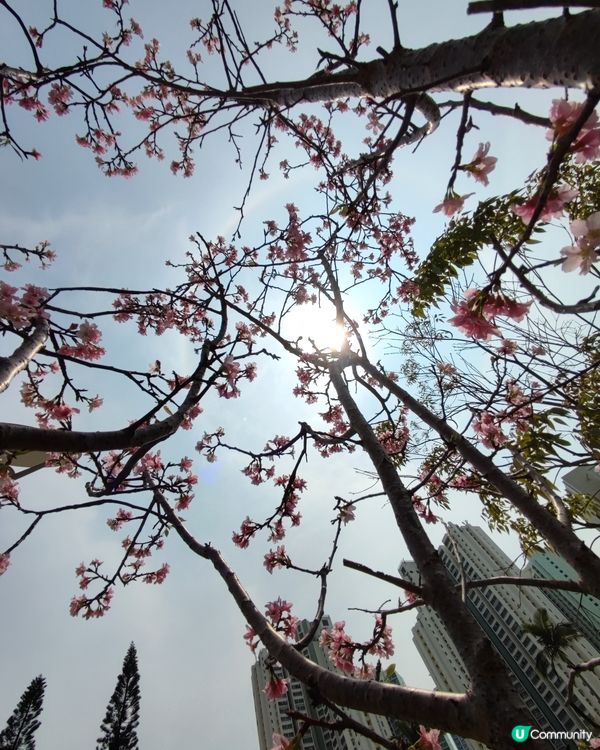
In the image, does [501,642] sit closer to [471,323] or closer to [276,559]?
[276,559]

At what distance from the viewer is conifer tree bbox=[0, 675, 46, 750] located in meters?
25.6

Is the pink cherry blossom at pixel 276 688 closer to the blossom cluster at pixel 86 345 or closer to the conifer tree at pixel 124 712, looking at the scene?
the blossom cluster at pixel 86 345

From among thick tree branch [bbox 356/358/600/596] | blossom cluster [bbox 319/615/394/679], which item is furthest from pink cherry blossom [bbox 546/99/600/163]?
blossom cluster [bbox 319/615/394/679]

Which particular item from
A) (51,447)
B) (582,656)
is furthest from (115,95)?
(582,656)

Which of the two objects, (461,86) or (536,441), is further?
(536,441)

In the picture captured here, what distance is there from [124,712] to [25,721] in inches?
266

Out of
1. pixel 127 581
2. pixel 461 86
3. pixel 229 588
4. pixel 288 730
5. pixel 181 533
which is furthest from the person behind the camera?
pixel 288 730

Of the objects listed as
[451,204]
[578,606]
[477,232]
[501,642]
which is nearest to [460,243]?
[477,232]

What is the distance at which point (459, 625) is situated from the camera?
1.63m

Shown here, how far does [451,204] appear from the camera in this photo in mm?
2021

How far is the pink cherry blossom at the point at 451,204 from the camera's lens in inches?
78.9

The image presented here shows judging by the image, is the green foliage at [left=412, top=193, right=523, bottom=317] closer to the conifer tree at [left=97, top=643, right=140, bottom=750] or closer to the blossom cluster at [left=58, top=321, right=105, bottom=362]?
the blossom cluster at [left=58, top=321, right=105, bottom=362]

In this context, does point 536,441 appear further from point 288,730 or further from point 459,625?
point 288,730

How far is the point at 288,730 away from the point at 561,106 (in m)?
84.1
